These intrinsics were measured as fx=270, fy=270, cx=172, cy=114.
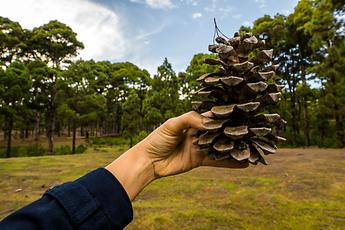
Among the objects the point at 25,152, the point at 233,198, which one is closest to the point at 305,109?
the point at 233,198

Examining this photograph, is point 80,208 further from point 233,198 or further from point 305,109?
point 305,109

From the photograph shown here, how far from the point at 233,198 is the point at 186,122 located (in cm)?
567

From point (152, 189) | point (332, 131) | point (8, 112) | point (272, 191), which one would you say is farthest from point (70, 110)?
point (332, 131)

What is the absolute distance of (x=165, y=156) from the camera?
2002 mm

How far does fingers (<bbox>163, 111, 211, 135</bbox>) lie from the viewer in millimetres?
1760

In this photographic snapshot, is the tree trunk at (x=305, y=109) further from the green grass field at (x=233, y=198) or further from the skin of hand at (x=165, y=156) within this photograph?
the skin of hand at (x=165, y=156)

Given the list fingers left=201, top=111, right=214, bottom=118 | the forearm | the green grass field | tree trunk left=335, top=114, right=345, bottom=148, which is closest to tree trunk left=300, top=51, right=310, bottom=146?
tree trunk left=335, top=114, right=345, bottom=148

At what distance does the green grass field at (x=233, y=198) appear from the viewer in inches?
208

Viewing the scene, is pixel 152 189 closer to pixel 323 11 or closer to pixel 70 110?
pixel 323 11

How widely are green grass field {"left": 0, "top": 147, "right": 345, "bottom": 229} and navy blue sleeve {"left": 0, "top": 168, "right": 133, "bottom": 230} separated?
14.0 ft

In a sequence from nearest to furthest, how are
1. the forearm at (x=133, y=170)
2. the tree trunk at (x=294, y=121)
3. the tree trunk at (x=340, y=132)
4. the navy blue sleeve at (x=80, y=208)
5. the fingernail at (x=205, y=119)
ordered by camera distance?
the navy blue sleeve at (x=80, y=208) < the forearm at (x=133, y=170) < the fingernail at (x=205, y=119) < the tree trunk at (x=340, y=132) < the tree trunk at (x=294, y=121)

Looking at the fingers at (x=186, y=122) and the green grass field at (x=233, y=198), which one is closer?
the fingers at (x=186, y=122)

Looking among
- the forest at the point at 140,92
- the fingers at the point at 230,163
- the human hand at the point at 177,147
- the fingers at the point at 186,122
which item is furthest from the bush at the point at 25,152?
the fingers at the point at 230,163

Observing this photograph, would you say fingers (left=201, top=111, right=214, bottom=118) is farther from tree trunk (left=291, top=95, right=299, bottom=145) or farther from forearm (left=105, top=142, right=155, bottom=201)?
tree trunk (left=291, top=95, right=299, bottom=145)
